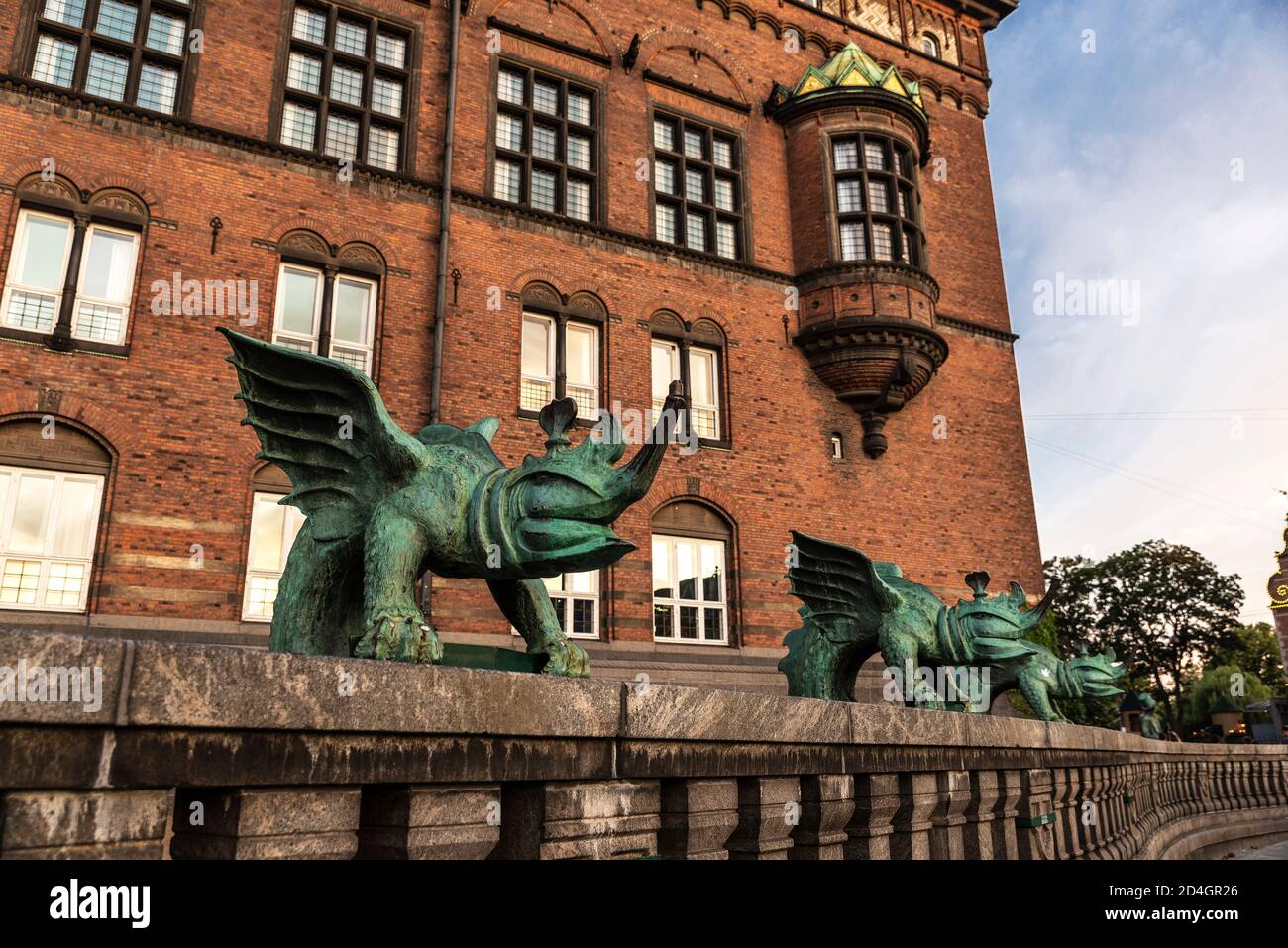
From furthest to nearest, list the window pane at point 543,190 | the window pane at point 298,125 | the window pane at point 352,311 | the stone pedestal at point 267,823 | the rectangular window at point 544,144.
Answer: the window pane at point 543,190 → the rectangular window at point 544,144 → the window pane at point 298,125 → the window pane at point 352,311 → the stone pedestal at point 267,823

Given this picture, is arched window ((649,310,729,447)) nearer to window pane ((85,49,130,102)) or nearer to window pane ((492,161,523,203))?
window pane ((492,161,523,203))

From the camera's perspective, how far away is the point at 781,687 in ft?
53.0

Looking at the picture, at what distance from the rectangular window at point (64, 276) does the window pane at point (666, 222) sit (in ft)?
29.6

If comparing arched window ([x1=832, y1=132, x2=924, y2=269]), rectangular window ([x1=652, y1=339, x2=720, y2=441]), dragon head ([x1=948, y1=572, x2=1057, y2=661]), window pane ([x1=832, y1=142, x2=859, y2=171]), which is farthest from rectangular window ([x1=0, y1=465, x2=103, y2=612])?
window pane ([x1=832, y1=142, x2=859, y2=171])

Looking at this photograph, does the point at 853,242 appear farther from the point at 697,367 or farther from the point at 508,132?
the point at 508,132

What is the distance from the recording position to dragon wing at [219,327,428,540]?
13.0ft

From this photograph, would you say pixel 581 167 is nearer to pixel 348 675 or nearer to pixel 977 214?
pixel 977 214

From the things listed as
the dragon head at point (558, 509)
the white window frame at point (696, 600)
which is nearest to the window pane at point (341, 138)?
the white window frame at point (696, 600)

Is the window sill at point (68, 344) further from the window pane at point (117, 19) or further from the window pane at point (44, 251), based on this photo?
the window pane at point (117, 19)

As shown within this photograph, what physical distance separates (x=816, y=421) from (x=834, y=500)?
1.59 meters

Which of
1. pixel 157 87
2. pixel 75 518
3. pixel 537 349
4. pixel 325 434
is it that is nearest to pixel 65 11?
pixel 157 87

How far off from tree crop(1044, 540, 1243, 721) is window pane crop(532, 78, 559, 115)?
40.4 metres

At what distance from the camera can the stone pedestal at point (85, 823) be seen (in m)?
1.71
